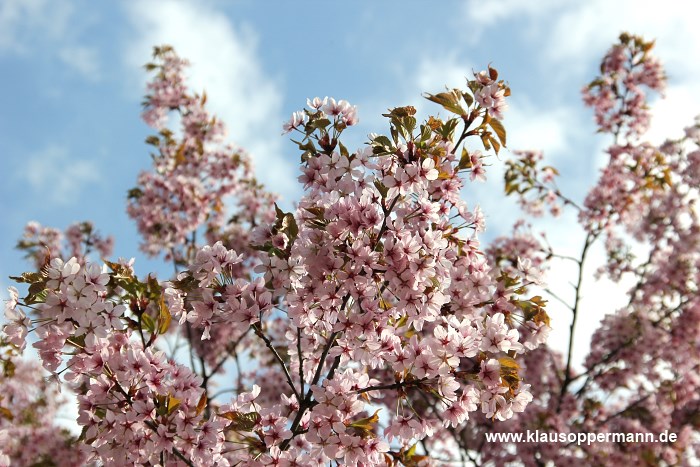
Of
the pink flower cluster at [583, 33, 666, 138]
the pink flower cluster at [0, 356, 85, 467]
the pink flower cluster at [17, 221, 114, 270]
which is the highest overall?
the pink flower cluster at [583, 33, 666, 138]

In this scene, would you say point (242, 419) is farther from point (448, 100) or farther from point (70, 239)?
point (70, 239)

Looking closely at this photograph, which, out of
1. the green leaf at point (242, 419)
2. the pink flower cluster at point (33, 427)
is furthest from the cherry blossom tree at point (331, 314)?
the pink flower cluster at point (33, 427)

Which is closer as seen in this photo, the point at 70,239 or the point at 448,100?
the point at 448,100

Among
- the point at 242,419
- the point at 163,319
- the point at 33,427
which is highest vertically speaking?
the point at 33,427

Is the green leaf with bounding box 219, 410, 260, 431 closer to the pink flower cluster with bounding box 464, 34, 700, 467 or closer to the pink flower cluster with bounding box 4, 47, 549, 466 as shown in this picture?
the pink flower cluster with bounding box 4, 47, 549, 466

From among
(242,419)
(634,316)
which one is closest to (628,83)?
(634,316)

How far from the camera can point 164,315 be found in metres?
3.30

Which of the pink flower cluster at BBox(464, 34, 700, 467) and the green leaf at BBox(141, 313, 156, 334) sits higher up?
the pink flower cluster at BBox(464, 34, 700, 467)

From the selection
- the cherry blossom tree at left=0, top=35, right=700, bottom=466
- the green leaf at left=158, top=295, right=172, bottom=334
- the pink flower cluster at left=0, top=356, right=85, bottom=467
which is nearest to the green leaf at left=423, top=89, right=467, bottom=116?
the cherry blossom tree at left=0, top=35, right=700, bottom=466

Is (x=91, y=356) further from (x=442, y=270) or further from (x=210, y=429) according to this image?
(x=442, y=270)

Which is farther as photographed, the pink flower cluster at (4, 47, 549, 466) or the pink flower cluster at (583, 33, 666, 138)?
the pink flower cluster at (583, 33, 666, 138)

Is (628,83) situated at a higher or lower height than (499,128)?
higher

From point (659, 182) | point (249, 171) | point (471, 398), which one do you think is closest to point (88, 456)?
point (471, 398)

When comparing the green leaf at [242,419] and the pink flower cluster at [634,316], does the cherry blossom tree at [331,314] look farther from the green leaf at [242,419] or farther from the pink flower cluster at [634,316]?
the pink flower cluster at [634,316]
